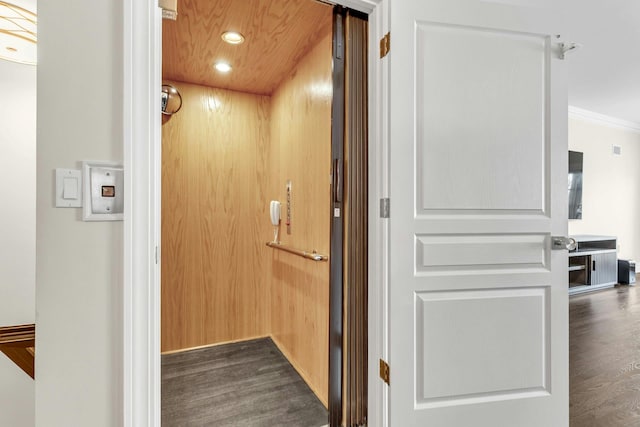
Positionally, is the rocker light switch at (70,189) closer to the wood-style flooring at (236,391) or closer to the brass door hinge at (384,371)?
the brass door hinge at (384,371)

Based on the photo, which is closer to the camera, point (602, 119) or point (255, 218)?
point (255, 218)

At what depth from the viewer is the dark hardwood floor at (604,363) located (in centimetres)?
176

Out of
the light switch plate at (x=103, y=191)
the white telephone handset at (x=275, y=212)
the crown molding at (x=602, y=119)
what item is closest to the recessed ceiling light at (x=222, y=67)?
the white telephone handset at (x=275, y=212)

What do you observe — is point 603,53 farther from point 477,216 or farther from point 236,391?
point 236,391

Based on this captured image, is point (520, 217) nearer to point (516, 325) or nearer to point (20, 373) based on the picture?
point (516, 325)

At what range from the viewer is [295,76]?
2451 millimetres

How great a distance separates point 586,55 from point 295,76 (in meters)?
3.06

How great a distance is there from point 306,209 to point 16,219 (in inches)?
61.6

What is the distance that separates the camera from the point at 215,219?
2.87 metres

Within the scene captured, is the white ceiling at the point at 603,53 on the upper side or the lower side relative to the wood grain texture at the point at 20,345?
upper

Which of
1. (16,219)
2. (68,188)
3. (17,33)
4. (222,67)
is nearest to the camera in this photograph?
(68,188)

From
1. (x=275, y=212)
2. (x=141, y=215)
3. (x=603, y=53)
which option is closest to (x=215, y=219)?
(x=275, y=212)

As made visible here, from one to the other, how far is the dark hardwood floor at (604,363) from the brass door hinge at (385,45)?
2.19m

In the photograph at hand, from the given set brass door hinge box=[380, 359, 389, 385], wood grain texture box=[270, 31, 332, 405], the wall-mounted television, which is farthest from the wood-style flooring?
the wall-mounted television
